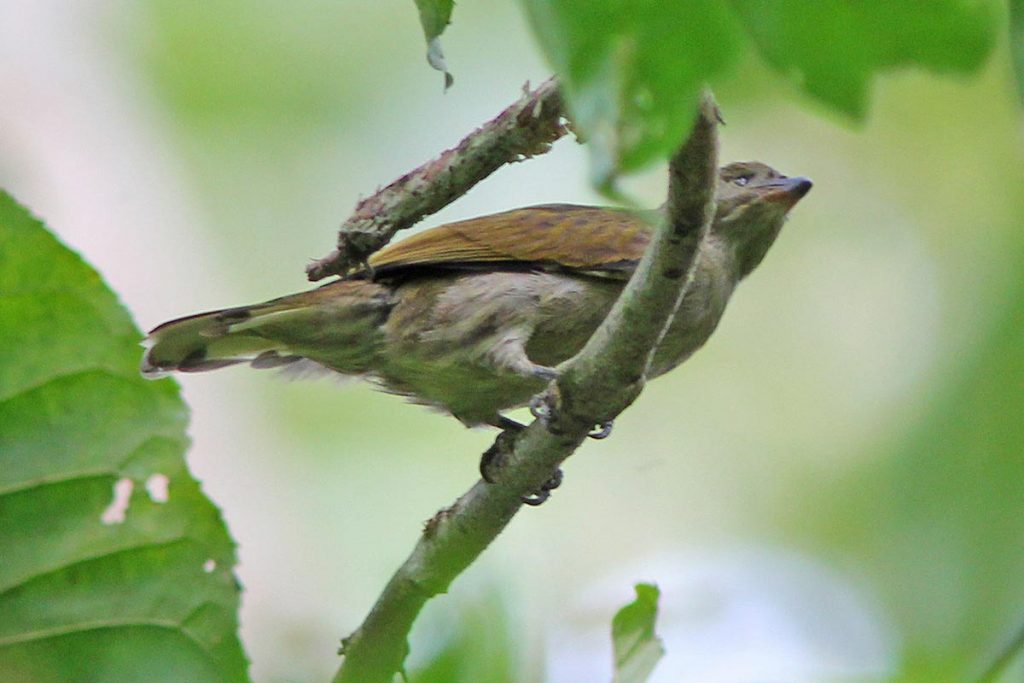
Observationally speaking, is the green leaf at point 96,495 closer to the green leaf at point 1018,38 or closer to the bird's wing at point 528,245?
the green leaf at point 1018,38

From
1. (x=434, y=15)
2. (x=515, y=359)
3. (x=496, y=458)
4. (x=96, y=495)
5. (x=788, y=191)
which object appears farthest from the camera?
(x=788, y=191)

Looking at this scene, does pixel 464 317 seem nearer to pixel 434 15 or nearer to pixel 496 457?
pixel 496 457

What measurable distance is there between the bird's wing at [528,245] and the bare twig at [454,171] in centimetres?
162

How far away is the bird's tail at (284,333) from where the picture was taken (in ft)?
14.7

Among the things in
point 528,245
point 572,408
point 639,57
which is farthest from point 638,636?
point 528,245

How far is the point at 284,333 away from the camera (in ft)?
15.0

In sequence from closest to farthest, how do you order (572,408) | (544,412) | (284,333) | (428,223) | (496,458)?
(572,408) < (544,412) < (496,458) < (284,333) < (428,223)

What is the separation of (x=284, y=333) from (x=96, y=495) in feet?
6.80

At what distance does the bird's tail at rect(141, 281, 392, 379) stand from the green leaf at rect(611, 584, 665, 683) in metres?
2.12

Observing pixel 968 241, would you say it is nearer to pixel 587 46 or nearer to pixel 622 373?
pixel 622 373

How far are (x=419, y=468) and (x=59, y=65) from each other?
13.1 ft

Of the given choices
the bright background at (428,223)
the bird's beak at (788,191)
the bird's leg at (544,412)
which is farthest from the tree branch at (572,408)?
the bright background at (428,223)

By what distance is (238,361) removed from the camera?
4.69m

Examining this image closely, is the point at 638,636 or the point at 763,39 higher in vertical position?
the point at 638,636
